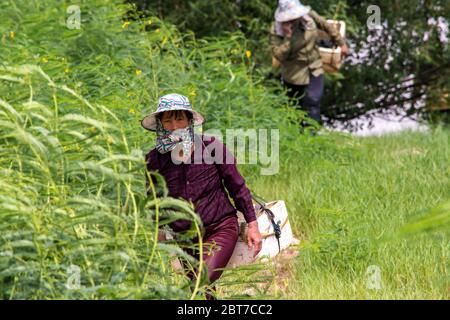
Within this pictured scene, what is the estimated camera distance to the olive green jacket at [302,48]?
1052 cm

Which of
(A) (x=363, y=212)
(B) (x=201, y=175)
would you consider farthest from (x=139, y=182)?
(A) (x=363, y=212)

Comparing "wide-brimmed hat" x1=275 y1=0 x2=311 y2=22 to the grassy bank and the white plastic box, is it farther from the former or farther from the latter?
the white plastic box

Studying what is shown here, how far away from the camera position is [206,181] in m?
5.62

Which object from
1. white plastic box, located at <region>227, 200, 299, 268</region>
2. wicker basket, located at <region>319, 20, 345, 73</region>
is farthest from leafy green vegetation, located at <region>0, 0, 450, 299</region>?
wicker basket, located at <region>319, 20, 345, 73</region>

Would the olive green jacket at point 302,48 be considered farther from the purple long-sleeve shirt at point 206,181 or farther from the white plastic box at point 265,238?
the purple long-sleeve shirt at point 206,181

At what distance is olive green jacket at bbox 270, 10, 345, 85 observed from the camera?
34.5 feet

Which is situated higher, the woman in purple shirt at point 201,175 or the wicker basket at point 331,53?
the woman in purple shirt at point 201,175

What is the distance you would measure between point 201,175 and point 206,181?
0.14 feet

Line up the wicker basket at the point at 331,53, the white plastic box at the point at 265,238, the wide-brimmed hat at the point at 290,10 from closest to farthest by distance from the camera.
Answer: the white plastic box at the point at 265,238 → the wide-brimmed hat at the point at 290,10 → the wicker basket at the point at 331,53

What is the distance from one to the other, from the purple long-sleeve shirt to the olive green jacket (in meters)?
5.00

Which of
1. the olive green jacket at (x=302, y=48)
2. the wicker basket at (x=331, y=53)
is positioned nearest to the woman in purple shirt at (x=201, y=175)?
the olive green jacket at (x=302, y=48)

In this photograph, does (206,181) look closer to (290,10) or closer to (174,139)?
(174,139)

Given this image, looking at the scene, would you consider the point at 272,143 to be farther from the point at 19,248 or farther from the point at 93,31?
the point at 19,248
